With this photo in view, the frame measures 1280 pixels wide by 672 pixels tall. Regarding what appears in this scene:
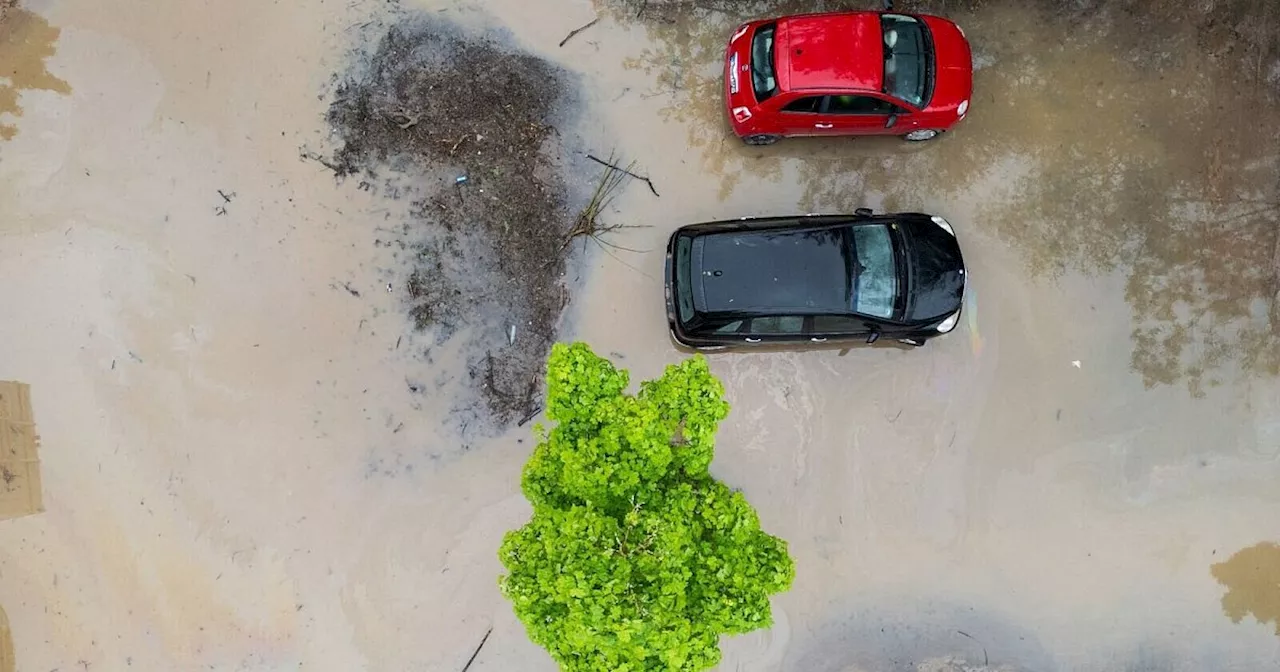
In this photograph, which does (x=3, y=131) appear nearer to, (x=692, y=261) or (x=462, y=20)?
(x=462, y=20)

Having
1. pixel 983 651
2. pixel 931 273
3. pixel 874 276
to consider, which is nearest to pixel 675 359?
pixel 874 276

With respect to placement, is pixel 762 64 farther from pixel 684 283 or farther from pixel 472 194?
pixel 472 194

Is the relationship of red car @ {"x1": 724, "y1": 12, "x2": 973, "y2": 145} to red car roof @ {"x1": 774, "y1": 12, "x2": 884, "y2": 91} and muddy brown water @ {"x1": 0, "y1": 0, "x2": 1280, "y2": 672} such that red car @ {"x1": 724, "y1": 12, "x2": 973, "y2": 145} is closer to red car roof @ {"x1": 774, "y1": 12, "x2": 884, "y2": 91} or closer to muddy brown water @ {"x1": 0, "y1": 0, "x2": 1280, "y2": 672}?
red car roof @ {"x1": 774, "y1": 12, "x2": 884, "y2": 91}

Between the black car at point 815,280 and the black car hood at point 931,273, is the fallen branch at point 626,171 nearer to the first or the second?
the black car at point 815,280

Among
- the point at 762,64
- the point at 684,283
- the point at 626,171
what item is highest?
the point at 762,64

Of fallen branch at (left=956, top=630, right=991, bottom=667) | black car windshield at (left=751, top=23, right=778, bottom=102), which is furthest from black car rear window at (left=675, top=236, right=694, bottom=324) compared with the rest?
fallen branch at (left=956, top=630, right=991, bottom=667)

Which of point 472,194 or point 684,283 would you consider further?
point 472,194
